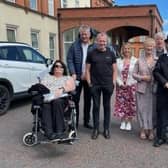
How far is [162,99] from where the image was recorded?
6223 millimetres

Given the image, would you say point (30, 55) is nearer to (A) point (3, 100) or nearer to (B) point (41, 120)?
(A) point (3, 100)

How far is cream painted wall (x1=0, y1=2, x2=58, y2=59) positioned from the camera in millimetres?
18500

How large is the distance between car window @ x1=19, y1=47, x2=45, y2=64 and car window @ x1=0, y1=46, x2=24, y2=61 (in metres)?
0.22

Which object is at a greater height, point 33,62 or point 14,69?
point 33,62

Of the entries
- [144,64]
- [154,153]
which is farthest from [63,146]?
[144,64]

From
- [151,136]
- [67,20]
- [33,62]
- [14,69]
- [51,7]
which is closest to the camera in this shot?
[151,136]

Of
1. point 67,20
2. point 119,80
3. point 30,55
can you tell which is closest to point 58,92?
point 119,80

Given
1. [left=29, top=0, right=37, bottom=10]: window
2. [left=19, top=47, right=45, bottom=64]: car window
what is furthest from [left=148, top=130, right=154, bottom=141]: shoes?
[left=29, top=0, right=37, bottom=10]: window

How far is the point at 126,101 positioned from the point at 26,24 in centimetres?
1483

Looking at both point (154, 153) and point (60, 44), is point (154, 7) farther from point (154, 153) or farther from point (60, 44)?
point (154, 153)

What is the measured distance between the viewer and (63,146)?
6.32 metres

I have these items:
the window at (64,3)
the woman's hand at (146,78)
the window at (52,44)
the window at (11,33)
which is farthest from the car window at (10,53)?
the window at (64,3)

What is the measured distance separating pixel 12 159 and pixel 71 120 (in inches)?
44.9

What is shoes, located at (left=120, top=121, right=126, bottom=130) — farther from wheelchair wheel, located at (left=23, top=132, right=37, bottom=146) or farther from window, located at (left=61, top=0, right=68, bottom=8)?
window, located at (left=61, top=0, right=68, bottom=8)
